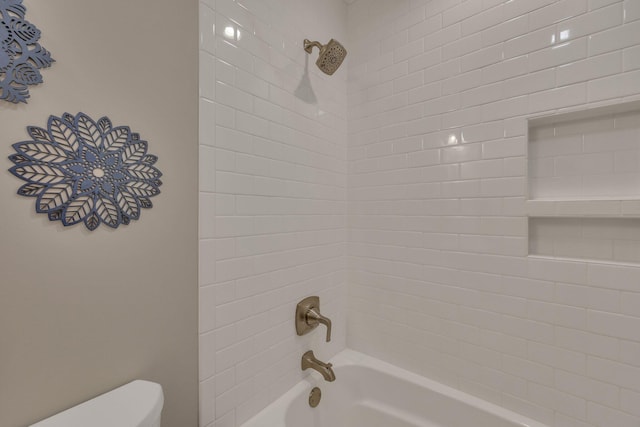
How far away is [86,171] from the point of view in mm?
692

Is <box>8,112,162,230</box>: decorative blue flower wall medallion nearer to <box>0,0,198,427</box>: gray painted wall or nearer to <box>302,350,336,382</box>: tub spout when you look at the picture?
<box>0,0,198,427</box>: gray painted wall

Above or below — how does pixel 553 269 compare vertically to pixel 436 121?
below

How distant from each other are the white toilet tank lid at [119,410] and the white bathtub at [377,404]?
0.53 m

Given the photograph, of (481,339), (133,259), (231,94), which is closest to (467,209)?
(481,339)

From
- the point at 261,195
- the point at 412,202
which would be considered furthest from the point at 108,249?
the point at 412,202

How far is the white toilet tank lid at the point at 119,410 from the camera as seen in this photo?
0.62 metres

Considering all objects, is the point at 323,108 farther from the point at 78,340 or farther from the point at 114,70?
the point at 78,340

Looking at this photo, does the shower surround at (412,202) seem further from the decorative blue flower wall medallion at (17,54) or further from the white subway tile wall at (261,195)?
the decorative blue flower wall medallion at (17,54)

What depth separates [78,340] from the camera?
0.69 meters

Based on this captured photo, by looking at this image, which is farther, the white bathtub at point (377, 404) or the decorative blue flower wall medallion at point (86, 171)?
the white bathtub at point (377, 404)

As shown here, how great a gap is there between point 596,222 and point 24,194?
1727mm

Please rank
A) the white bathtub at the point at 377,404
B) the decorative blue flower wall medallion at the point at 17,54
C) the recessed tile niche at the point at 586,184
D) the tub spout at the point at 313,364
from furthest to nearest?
the tub spout at the point at 313,364, the white bathtub at the point at 377,404, the recessed tile niche at the point at 586,184, the decorative blue flower wall medallion at the point at 17,54

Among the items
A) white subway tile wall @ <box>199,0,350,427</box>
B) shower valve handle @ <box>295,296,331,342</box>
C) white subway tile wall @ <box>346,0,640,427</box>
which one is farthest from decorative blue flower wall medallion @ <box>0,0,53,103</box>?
white subway tile wall @ <box>346,0,640,427</box>

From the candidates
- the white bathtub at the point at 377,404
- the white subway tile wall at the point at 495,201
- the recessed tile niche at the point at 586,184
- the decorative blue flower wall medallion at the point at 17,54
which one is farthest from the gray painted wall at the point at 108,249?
the recessed tile niche at the point at 586,184
